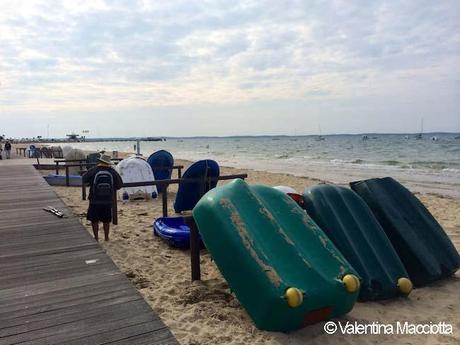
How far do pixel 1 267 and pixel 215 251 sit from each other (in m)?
2.69

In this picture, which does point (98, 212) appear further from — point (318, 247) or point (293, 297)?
point (293, 297)

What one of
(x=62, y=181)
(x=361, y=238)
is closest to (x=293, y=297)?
(x=361, y=238)

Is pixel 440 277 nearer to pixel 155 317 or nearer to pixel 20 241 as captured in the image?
pixel 155 317

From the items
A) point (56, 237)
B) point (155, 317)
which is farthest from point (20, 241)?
point (155, 317)

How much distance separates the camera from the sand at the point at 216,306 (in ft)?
12.9

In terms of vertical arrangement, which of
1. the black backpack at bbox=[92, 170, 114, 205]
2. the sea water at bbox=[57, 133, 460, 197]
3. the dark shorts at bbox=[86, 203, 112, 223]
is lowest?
the sea water at bbox=[57, 133, 460, 197]

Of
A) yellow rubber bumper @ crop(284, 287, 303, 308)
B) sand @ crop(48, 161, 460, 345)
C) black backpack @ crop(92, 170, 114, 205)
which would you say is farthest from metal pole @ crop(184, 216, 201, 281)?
black backpack @ crop(92, 170, 114, 205)

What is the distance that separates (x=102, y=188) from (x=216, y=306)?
340 centimetres

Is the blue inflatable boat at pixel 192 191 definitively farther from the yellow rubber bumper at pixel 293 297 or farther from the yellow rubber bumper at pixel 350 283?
the yellow rubber bumper at pixel 293 297

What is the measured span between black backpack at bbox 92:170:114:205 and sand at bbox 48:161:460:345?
2.89ft

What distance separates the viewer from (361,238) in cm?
510

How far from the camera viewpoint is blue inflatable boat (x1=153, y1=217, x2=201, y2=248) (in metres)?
6.97

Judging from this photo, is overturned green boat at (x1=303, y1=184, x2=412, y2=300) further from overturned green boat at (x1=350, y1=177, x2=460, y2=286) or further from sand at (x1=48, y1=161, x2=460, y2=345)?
overturned green boat at (x1=350, y1=177, x2=460, y2=286)

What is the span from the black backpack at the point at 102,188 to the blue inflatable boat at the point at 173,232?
3.81 ft
